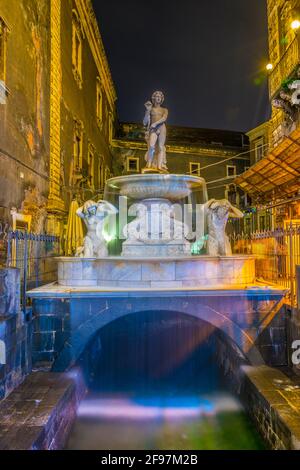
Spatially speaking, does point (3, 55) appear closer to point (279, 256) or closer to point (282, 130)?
point (279, 256)

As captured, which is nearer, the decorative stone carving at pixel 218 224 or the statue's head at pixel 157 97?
the decorative stone carving at pixel 218 224

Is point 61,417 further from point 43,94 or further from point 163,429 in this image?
point 43,94

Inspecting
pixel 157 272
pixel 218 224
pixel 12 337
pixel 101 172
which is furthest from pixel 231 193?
pixel 12 337

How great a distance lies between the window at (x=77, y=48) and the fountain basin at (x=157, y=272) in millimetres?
14490

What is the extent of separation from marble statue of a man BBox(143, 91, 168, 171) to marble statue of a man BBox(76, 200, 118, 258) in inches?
109

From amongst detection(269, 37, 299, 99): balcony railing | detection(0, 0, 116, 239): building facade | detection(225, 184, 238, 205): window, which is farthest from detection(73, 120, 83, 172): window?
detection(225, 184, 238, 205): window

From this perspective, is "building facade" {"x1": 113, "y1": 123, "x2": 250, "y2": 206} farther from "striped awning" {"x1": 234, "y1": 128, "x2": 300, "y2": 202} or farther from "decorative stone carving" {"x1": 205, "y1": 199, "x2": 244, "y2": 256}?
"decorative stone carving" {"x1": 205, "y1": 199, "x2": 244, "y2": 256}

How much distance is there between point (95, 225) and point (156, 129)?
3.76 meters

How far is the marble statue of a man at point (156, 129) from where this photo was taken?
9.46 meters

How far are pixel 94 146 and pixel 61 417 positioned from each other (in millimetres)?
20257

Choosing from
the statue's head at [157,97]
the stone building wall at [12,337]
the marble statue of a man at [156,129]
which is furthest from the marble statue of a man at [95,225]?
the statue's head at [157,97]

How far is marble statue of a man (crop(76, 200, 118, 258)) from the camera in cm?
740

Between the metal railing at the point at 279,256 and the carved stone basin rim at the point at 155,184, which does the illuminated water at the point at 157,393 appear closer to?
the metal railing at the point at 279,256
